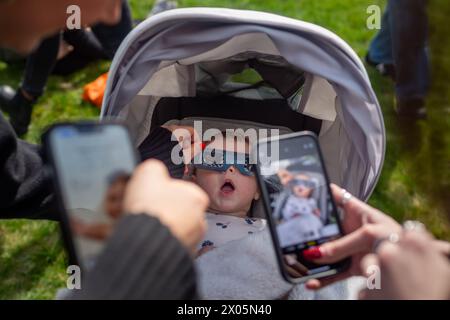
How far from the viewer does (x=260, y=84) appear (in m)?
1.80

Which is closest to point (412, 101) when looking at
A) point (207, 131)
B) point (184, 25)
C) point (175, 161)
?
point (207, 131)

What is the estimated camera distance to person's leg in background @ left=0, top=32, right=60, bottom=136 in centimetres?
205

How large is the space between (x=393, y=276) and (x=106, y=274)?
1.36ft

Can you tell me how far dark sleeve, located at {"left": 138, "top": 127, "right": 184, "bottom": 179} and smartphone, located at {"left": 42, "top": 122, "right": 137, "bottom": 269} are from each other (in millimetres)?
807

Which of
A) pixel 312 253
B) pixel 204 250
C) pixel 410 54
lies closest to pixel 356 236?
pixel 312 253

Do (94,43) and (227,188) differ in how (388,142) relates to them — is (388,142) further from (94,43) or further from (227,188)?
(94,43)

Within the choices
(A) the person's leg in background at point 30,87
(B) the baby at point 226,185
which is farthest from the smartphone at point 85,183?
(A) the person's leg in background at point 30,87

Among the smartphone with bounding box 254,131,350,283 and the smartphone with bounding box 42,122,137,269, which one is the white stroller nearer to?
the smartphone with bounding box 254,131,350,283

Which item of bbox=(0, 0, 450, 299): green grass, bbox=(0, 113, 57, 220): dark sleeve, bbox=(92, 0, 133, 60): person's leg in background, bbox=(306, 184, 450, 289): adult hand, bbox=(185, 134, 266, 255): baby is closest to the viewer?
bbox=(306, 184, 450, 289): adult hand

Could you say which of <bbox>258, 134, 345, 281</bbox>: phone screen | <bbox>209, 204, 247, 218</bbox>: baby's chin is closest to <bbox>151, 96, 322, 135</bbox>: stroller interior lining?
<bbox>209, 204, 247, 218</bbox>: baby's chin

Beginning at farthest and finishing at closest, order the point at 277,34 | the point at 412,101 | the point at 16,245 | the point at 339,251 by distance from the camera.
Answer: the point at 412,101, the point at 16,245, the point at 277,34, the point at 339,251

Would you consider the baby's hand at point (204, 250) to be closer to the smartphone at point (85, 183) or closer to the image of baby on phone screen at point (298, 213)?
the image of baby on phone screen at point (298, 213)

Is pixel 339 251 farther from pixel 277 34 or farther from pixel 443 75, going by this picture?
pixel 443 75

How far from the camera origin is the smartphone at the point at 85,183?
700 millimetres
